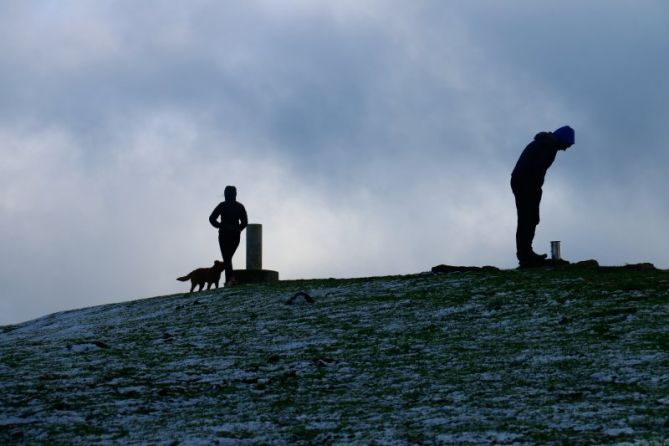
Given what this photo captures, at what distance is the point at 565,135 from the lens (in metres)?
18.8

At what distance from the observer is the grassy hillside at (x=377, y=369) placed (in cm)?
802

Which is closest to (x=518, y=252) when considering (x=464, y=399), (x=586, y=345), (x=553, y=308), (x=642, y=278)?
(x=642, y=278)

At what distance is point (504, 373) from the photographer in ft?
32.4

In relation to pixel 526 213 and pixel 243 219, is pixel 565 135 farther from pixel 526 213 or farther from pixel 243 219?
pixel 243 219

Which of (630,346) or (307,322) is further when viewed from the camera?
(307,322)

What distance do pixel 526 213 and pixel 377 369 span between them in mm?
9152

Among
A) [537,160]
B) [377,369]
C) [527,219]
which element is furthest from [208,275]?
[377,369]

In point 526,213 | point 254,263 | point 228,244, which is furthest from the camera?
point 254,263

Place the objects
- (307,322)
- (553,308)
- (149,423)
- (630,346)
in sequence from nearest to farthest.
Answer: (149,423) < (630,346) < (553,308) < (307,322)

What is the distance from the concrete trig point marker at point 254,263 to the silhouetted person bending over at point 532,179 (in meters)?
7.73

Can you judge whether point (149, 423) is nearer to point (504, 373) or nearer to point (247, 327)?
point (504, 373)

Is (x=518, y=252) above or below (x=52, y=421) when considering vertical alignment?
above

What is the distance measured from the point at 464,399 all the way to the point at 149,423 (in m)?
3.03

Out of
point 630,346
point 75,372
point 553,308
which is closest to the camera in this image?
point 630,346
